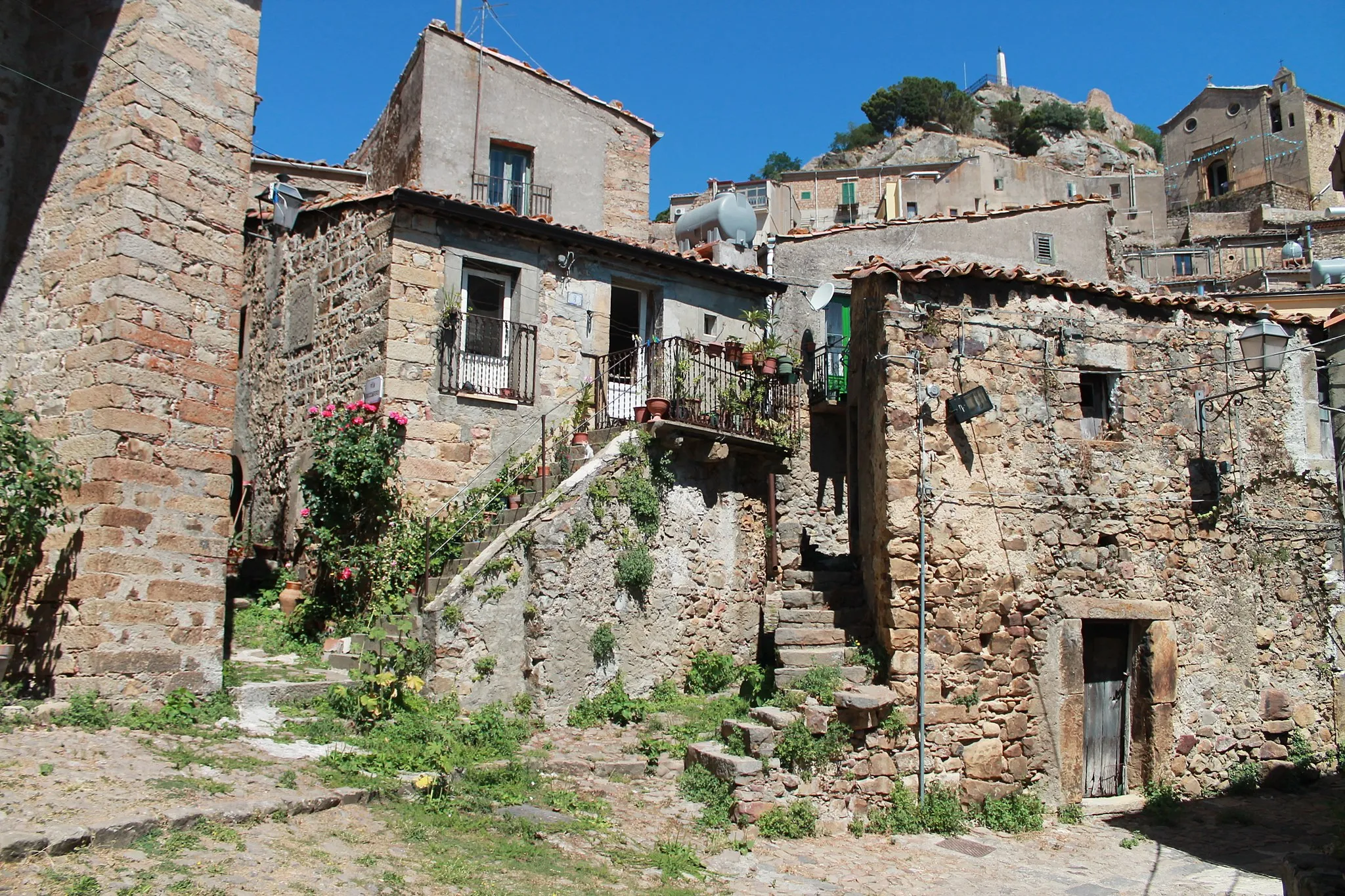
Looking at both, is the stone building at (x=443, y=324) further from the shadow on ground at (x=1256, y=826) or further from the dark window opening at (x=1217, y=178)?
the dark window opening at (x=1217, y=178)

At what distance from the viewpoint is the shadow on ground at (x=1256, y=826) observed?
9.65 m

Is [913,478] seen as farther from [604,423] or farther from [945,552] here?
[604,423]

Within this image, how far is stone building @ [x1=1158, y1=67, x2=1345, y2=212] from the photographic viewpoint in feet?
134

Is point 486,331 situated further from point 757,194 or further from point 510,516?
point 757,194

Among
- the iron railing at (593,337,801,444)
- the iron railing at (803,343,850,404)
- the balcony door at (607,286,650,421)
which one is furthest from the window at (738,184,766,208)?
the iron railing at (593,337,801,444)

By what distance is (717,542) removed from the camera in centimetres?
1448

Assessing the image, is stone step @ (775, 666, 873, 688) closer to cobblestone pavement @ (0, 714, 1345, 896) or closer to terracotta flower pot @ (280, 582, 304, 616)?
cobblestone pavement @ (0, 714, 1345, 896)

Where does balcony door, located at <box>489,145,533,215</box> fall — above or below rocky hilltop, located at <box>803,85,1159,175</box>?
below

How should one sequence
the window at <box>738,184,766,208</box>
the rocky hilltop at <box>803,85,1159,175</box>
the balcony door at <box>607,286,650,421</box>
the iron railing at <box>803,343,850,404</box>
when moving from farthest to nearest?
1. the rocky hilltop at <box>803,85,1159,175</box>
2. the window at <box>738,184,766,208</box>
3. the iron railing at <box>803,343,850,404</box>
4. the balcony door at <box>607,286,650,421</box>

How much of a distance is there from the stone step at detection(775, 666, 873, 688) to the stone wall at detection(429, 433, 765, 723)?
9.33 ft

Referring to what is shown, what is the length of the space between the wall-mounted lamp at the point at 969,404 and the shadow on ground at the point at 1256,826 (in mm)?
4674

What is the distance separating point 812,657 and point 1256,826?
515cm

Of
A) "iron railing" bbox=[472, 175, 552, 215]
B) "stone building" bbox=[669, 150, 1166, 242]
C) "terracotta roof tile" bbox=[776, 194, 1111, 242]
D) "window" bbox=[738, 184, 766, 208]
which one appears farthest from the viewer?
"window" bbox=[738, 184, 766, 208]

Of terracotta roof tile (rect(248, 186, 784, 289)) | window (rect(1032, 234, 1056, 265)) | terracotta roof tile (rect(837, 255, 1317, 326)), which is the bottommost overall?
terracotta roof tile (rect(837, 255, 1317, 326))
